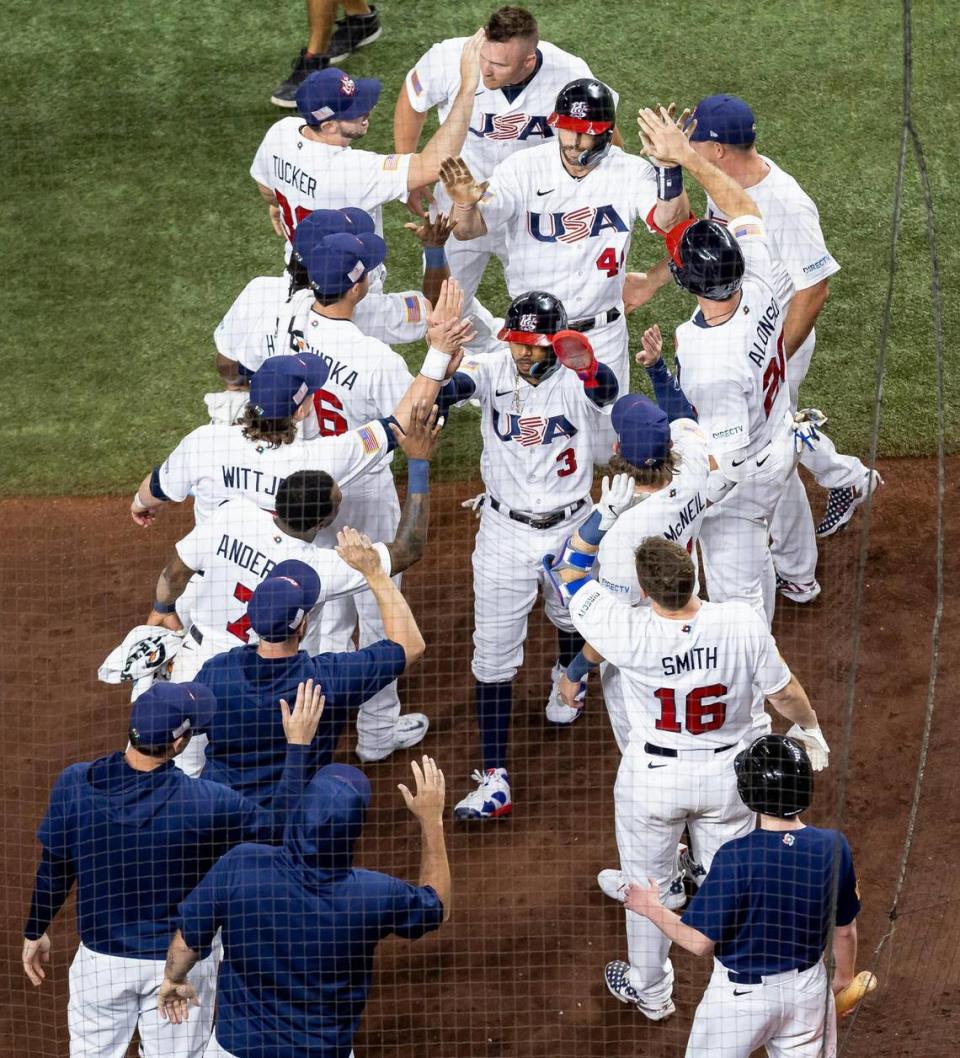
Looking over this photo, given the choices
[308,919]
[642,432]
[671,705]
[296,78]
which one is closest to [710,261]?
[642,432]

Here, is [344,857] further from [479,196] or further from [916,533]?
[916,533]

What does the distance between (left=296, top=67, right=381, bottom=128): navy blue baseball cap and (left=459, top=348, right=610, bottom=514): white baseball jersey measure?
1.54m

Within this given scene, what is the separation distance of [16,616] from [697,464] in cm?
326

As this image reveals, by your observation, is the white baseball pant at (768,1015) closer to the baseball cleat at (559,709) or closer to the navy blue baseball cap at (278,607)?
the navy blue baseball cap at (278,607)

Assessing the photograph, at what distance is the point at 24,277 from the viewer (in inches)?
361

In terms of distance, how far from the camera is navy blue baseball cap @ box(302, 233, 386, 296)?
5906 mm

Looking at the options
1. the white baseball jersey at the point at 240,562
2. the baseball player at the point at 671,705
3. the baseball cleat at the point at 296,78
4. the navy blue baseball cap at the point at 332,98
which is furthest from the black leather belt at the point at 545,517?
the baseball cleat at the point at 296,78

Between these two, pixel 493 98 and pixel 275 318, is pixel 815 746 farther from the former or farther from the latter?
pixel 493 98

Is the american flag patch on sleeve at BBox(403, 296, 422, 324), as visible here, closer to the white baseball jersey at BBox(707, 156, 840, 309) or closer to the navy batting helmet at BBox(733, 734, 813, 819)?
the white baseball jersey at BBox(707, 156, 840, 309)

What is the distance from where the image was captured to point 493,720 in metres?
6.23

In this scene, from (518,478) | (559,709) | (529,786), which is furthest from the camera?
(559,709)

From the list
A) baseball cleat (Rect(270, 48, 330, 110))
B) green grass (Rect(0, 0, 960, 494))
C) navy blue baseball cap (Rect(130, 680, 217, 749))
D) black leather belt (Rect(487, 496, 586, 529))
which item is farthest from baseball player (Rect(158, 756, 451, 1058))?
baseball cleat (Rect(270, 48, 330, 110))

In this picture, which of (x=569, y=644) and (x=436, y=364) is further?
(x=569, y=644)

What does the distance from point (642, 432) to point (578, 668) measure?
2.96ft
